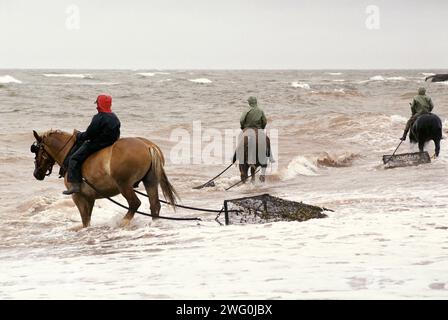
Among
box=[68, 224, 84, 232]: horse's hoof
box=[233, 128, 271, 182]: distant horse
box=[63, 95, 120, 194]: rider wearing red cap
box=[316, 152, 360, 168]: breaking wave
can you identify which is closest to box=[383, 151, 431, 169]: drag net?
box=[316, 152, 360, 168]: breaking wave

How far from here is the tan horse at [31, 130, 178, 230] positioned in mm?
10594

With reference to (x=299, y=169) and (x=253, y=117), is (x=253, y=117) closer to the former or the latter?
(x=253, y=117)

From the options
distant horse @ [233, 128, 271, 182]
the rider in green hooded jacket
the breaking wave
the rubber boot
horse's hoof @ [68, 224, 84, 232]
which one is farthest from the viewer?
the breaking wave

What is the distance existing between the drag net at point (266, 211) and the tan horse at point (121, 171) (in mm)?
1128

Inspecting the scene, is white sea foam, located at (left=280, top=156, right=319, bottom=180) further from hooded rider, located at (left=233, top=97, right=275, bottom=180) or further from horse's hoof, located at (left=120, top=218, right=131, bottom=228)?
horse's hoof, located at (left=120, top=218, right=131, bottom=228)

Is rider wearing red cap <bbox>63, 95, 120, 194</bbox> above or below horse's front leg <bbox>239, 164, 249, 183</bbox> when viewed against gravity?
above

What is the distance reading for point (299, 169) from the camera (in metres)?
19.5

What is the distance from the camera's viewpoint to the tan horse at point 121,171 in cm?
1059

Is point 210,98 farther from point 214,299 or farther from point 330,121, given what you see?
point 214,299

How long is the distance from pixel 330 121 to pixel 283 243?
2818 centimetres

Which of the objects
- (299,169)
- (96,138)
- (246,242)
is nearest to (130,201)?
(96,138)

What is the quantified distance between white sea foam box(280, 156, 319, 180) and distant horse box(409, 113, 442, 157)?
2932 mm
